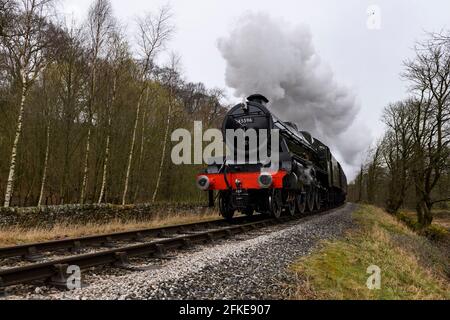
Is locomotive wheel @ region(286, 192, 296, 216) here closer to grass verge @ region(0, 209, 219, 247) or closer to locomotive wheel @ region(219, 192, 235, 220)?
locomotive wheel @ region(219, 192, 235, 220)

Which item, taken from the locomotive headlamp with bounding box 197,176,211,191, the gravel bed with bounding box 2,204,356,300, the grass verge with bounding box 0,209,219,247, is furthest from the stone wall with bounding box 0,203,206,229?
the gravel bed with bounding box 2,204,356,300

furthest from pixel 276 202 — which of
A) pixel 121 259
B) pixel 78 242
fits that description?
pixel 121 259

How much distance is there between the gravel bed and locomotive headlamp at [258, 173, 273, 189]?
370 centimetres

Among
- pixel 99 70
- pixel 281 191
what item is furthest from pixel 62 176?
pixel 281 191

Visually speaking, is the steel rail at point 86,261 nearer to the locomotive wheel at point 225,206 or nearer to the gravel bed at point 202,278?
the gravel bed at point 202,278

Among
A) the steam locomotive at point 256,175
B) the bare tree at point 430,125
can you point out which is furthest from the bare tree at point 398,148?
the steam locomotive at point 256,175

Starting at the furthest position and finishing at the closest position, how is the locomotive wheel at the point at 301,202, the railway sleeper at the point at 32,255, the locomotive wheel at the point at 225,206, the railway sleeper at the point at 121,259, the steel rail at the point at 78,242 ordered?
the locomotive wheel at the point at 301,202 < the locomotive wheel at the point at 225,206 < the steel rail at the point at 78,242 < the railway sleeper at the point at 32,255 < the railway sleeper at the point at 121,259

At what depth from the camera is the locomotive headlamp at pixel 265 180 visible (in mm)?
10578

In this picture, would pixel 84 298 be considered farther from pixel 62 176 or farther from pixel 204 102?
pixel 204 102

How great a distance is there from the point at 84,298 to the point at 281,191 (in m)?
9.18

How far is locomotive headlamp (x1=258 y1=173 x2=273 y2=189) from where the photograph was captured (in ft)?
34.7

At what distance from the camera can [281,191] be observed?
12.4 meters

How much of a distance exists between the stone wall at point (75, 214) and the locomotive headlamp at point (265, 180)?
5.05m

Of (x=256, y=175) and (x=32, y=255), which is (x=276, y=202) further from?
(x=32, y=255)
